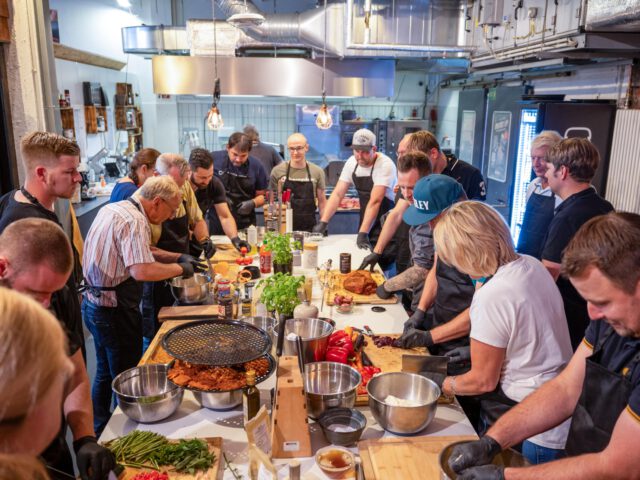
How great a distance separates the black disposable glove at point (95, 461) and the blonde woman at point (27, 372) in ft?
2.94

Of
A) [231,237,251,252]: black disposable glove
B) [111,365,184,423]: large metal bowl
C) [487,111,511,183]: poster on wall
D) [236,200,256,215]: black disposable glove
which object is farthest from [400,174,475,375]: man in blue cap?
[487,111,511,183]: poster on wall

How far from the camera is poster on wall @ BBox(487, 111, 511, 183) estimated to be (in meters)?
7.35

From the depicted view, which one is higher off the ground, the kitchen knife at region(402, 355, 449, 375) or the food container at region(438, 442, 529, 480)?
the kitchen knife at region(402, 355, 449, 375)

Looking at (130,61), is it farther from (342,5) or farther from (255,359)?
(255,359)

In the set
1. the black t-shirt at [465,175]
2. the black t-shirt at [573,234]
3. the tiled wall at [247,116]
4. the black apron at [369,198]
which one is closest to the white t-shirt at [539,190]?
the black t-shirt at [465,175]

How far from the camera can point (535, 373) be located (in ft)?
7.29

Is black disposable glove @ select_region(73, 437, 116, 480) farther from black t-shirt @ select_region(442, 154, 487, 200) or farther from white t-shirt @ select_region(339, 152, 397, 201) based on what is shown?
white t-shirt @ select_region(339, 152, 397, 201)

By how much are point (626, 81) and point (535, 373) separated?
3.92 m

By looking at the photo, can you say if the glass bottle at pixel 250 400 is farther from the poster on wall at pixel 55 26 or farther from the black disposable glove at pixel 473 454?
the poster on wall at pixel 55 26

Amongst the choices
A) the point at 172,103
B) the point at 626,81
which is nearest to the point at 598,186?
the point at 626,81

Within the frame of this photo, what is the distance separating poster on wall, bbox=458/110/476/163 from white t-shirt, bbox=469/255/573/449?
22.6 ft

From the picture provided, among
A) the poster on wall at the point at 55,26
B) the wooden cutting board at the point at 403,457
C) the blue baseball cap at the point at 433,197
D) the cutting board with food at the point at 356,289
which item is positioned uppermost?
the poster on wall at the point at 55,26

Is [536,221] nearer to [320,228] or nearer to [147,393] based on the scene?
[320,228]

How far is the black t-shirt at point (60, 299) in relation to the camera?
7.49 feet
